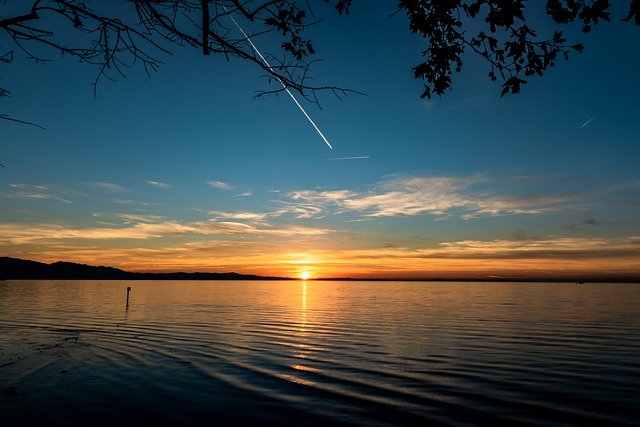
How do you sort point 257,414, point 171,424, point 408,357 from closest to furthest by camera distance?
point 171,424
point 257,414
point 408,357

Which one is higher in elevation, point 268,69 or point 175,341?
point 268,69

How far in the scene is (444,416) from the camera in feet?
39.1

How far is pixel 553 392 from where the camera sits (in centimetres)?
1445

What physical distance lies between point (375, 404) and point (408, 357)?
27.3ft

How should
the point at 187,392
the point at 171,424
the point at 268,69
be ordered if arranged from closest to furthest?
the point at 268,69 → the point at 171,424 → the point at 187,392

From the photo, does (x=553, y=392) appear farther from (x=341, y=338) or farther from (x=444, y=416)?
(x=341, y=338)

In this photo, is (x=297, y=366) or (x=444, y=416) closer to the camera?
(x=444, y=416)

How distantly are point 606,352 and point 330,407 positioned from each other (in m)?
17.3

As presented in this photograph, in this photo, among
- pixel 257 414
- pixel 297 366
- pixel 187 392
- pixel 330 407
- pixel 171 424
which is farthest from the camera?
pixel 297 366

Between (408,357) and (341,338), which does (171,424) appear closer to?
(408,357)

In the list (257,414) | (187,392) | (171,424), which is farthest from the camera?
(187,392)

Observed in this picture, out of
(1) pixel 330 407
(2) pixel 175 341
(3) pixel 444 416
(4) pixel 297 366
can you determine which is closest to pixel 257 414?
(1) pixel 330 407

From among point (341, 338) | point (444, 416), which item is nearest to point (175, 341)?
point (341, 338)

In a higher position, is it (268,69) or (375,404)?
(268,69)
